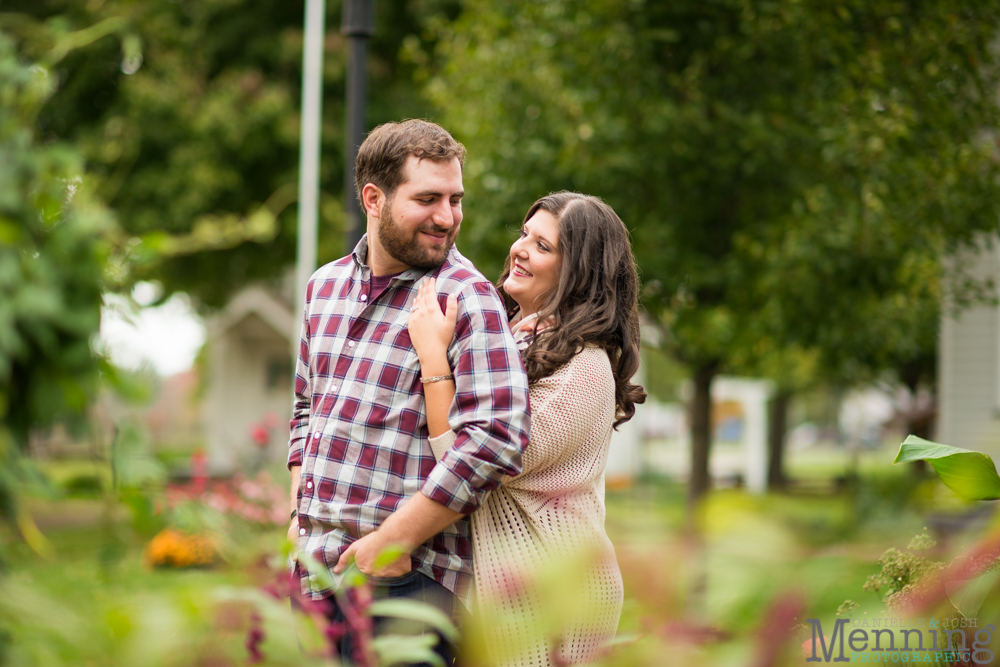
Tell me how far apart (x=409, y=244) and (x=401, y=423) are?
17.1 inches

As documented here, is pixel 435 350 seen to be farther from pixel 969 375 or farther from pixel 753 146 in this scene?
pixel 969 375

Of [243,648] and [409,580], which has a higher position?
[243,648]

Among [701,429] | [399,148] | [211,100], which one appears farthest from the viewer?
[211,100]

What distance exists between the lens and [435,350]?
6.52 feet

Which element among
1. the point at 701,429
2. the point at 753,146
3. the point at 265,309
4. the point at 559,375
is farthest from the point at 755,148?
the point at 265,309

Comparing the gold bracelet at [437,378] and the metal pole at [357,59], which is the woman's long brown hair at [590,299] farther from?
the metal pole at [357,59]

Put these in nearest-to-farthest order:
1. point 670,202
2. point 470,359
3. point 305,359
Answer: point 470,359
point 305,359
point 670,202

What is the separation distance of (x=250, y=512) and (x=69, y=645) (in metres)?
7.35

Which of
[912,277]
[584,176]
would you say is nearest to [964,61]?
[912,277]

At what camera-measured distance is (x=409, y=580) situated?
1.97 metres

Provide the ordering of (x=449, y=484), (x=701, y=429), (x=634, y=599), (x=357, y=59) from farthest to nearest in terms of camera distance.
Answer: (x=701, y=429)
(x=357, y=59)
(x=449, y=484)
(x=634, y=599)

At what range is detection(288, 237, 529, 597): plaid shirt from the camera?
6.14 feet

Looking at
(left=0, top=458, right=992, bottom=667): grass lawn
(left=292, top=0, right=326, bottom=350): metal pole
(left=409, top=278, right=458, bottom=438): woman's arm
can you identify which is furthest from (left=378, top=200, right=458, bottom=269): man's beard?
(left=292, top=0, right=326, bottom=350): metal pole

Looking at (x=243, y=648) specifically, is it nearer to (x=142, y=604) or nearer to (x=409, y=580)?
(x=142, y=604)
